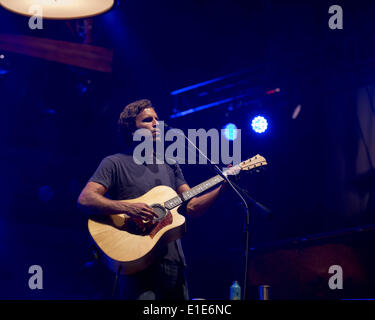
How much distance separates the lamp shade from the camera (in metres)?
3.34

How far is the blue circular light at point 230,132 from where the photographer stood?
7129mm

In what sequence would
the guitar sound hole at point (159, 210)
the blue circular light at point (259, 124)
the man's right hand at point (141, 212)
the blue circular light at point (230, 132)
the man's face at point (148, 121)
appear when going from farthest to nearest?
the blue circular light at point (230, 132) < the blue circular light at point (259, 124) < the man's face at point (148, 121) < the guitar sound hole at point (159, 210) < the man's right hand at point (141, 212)

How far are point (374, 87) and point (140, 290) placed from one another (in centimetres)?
493

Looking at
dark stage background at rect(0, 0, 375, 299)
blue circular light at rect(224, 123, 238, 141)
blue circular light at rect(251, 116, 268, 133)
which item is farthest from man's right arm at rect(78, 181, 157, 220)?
blue circular light at rect(224, 123, 238, 141)

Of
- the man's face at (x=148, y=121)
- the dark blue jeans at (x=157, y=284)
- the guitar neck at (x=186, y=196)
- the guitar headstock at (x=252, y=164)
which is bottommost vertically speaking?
the dark blue jeans at (x=157, y=284)

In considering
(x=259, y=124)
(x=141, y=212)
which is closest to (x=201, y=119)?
(x=259, y=124)

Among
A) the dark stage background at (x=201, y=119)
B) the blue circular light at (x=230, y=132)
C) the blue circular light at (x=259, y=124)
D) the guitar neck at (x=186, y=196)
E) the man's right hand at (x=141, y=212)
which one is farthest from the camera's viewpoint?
the blue circular light at (x=230, y=132)

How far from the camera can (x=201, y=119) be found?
24.7 ft

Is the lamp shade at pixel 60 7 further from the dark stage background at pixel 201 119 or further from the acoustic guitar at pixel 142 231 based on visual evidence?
the dark stage background at pixel 201 119

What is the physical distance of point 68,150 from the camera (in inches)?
284

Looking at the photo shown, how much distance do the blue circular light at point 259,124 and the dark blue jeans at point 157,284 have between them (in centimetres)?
376

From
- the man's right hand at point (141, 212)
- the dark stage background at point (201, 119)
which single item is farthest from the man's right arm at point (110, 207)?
the dark stage background at point (201, 119)

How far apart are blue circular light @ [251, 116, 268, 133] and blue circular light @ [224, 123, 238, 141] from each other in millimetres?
397

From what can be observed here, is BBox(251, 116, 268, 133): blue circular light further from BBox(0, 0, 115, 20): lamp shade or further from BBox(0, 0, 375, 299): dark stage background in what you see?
BBox(0, 0, 115, 20): lamp shade
